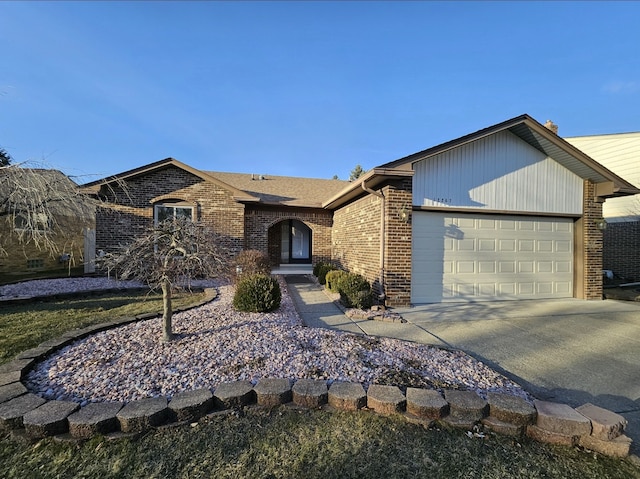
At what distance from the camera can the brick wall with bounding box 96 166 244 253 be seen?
967 cm

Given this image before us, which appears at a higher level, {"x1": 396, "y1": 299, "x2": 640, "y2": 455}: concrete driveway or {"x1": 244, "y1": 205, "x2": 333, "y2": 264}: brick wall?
{"x1": 244, "y1": 205, "x2": 333, "y2": 264}: brick wall

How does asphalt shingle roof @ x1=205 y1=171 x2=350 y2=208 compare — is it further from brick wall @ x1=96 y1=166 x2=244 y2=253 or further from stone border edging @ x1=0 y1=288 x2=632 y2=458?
stone border edging @ x1=0 y1=288 x2=632 y2=458

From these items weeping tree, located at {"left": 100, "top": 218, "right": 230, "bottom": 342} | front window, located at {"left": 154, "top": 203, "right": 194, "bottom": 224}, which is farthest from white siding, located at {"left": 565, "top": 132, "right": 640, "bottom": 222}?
front window, located at {"left": 154, "top": 203, "right": 194, "bottom": 224}

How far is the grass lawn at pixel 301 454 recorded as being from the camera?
1.91 metres

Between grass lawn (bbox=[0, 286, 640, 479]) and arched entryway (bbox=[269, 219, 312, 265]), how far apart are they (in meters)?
11.1

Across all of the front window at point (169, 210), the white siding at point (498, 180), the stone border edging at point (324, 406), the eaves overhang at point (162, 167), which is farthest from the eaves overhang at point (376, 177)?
the front window at point (169, 210)

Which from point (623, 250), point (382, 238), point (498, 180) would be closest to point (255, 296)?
point (382, 238)

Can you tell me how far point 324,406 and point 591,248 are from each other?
9.20m

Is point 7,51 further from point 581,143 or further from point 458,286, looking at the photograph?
point 581,143

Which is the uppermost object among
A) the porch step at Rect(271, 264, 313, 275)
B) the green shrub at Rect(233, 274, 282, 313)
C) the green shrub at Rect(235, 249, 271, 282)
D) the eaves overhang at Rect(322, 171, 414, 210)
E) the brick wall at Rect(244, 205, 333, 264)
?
the eaves overhang at Rect(322, 171, 414, 210)

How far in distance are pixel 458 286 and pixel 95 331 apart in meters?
7.37

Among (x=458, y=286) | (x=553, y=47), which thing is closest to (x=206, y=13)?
(x=458, y=286)

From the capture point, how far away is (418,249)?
679cm

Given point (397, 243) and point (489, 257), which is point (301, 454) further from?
point (489, 257)
